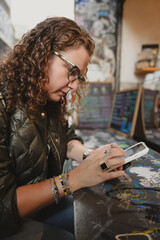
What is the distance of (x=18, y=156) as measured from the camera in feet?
2.35

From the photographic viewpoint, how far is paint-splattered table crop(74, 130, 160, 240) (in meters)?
0.45

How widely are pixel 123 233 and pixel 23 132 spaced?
0.54 metres

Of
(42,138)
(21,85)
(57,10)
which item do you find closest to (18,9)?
(57,10)

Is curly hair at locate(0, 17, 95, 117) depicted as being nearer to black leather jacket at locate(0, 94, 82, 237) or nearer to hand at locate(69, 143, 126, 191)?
black leather jacket at locate(0, 94, 82, 237)

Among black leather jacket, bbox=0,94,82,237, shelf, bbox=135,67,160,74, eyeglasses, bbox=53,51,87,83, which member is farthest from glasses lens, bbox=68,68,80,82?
shelf, bbox=135,67,160,74

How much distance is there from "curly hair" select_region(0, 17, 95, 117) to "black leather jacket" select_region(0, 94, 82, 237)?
0.06 metres

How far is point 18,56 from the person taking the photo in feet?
2.61

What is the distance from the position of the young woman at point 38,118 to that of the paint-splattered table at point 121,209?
7 centimetres

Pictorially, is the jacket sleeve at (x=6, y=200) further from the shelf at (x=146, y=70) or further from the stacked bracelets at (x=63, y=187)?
the shelf at (x=146, y=70)

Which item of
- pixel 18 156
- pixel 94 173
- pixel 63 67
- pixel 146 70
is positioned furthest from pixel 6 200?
pixel 146 70

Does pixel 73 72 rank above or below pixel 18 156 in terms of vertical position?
above

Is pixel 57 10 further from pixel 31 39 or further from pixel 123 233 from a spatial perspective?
pixel 123 233

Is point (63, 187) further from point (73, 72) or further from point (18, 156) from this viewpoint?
point (73, 72)

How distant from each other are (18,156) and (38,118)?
0.23m
